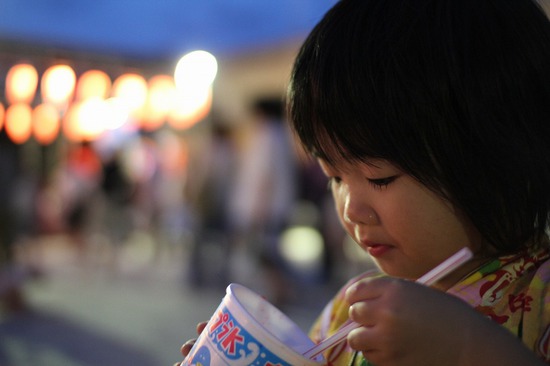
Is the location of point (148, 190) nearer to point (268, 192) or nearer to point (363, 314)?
point (268, 192)

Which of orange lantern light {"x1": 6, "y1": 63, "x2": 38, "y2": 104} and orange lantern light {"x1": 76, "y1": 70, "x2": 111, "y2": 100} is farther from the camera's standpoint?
orange lantern light {"x1": 76, "y1": 70, "x2": 111, "y2": 100}

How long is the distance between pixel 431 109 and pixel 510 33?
14 cm

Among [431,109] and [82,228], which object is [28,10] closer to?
[82,228]

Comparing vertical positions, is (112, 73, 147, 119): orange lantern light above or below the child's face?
above

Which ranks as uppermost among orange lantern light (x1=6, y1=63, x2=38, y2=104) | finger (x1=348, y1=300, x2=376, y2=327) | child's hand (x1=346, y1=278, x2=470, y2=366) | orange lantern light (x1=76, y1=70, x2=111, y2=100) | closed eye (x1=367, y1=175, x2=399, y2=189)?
orange lantern light (x1=6, y1=63, x2=38, y2=104)

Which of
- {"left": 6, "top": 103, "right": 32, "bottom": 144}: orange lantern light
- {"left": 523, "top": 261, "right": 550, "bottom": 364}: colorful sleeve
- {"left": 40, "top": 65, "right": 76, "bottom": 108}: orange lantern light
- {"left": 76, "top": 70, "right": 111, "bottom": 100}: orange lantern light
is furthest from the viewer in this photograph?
{"left": 6, "top": 103, "right": 32, "bottom": 144}: orange lantern light

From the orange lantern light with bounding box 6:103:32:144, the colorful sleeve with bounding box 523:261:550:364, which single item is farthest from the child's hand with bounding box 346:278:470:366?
the orange lantern light with bounding box 6:103:32:144

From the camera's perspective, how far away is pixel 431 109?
69cm

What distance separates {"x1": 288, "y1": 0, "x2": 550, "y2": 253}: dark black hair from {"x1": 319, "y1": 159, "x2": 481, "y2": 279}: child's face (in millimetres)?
14

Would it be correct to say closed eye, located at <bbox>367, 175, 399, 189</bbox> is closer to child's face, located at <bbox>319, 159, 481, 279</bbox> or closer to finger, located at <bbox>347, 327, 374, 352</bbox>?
child's face, located at <bbox>319, 159, 481, 279</bbox>

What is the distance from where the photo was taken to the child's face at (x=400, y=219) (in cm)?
72

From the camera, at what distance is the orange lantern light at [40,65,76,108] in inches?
214

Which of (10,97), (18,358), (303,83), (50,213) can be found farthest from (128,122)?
(303,83)

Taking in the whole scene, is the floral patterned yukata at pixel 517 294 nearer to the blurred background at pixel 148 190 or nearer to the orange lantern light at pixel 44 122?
the blurred background at pixel 148 190
